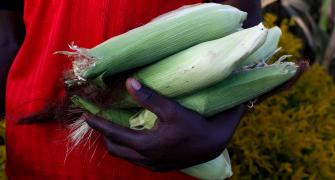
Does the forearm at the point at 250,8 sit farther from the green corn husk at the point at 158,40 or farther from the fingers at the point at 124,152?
the fingers at the point at 124,152

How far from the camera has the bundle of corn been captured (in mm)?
848

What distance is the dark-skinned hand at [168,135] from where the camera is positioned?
2.77ft

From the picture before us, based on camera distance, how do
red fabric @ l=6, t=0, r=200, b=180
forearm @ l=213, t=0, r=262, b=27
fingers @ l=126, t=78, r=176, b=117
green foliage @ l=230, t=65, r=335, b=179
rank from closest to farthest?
1. fingers @ l=126, t=78, r=176, b=117
2. red fabric @ l=6, t=0, r=200, b=180
3. forearm @ l=213, t=0, r=262, b=27
4. green foliage @ l=230, t=65, r=335, b=179

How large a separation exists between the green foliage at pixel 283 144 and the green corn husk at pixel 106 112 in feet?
3.87

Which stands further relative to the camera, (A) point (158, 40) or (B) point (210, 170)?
(B) point (210, 170)

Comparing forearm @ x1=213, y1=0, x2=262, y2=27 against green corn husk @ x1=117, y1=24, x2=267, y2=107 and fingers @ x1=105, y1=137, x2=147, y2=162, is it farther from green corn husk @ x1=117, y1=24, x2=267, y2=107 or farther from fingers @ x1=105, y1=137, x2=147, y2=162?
fingers @ x1=105, y1=137, x2=147, y2=162

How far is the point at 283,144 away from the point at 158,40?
1.39 m

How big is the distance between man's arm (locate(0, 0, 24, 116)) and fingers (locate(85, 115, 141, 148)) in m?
0.37

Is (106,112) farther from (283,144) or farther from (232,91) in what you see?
(283,144)

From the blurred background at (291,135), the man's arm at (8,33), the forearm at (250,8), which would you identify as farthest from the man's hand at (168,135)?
the blurred background at (291,135)

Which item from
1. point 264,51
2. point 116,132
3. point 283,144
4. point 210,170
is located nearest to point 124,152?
point 116,132

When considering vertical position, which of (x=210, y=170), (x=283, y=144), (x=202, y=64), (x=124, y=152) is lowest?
(x=283, y=144)

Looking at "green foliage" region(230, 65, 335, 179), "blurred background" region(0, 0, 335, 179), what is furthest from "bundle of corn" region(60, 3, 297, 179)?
"green foliage" region(230, 65, 335, 179)

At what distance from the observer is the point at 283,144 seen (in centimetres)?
215
